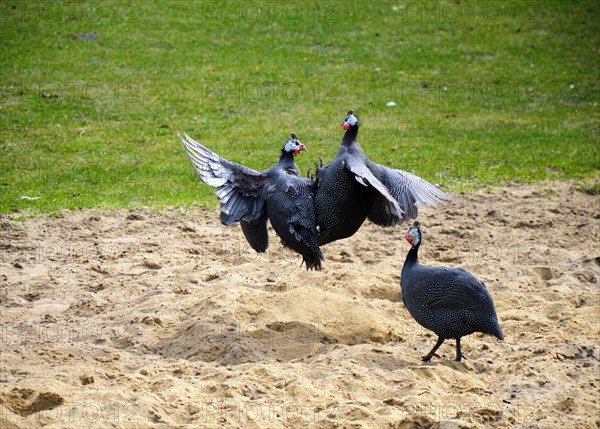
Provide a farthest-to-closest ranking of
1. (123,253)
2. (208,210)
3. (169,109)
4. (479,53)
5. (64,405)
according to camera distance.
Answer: (479,53)
(169,109)
(208,210)
(123,253)
(64,405)

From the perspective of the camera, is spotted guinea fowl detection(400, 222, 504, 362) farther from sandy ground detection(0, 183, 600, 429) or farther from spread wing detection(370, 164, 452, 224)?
spread wing detection(370, 164, 452, 224)

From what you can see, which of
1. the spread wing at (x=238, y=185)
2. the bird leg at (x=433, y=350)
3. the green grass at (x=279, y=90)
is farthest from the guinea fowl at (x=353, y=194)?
the green grass at (x=279, y=90)

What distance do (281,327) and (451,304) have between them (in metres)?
1.75

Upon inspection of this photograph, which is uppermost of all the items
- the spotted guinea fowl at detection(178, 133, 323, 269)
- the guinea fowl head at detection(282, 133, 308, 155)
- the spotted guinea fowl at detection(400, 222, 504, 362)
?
the guinea fowl head at detection(282, 133, 308, 155)

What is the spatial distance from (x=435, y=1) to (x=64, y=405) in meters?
16.4

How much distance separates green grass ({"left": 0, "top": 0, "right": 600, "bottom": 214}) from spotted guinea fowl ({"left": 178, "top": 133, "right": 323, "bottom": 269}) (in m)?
3.85

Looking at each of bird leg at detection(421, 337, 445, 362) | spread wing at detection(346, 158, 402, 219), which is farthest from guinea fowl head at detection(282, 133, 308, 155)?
bird leg at detection(421, 337, 445, 362)

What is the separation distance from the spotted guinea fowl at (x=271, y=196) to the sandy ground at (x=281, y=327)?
92cm

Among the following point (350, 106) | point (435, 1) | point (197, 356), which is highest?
point (435, 1)

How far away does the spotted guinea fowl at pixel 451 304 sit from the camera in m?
8.24

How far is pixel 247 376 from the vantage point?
25.6 feet

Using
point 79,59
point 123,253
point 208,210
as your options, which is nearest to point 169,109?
point 79,59

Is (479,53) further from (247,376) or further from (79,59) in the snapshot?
(247,376)

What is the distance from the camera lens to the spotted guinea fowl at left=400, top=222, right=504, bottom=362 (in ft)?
27.0
